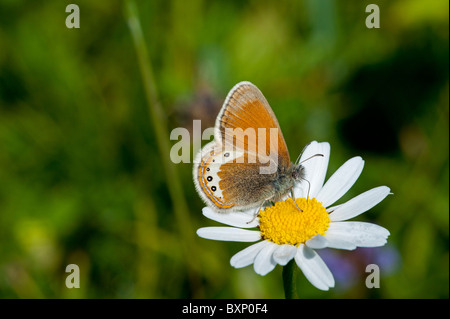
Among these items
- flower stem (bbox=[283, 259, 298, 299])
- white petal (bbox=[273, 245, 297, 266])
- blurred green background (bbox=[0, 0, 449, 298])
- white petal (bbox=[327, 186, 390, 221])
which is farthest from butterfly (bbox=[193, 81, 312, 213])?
blurred green background (bbox=[0, 0, 449, 298])

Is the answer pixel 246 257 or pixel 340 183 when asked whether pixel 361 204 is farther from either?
pixel 246 257

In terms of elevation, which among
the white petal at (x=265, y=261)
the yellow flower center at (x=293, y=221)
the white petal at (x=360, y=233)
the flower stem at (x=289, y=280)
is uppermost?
the yellow flower center at (x=293, y=221)

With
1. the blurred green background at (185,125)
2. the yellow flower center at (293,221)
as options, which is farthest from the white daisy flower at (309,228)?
the blurred green background at (185,125)

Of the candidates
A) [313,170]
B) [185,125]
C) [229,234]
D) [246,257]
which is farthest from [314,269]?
[185,125]

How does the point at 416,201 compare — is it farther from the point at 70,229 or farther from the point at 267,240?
the point at 70,229

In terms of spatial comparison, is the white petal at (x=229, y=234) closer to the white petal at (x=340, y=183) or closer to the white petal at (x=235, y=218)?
the white petal at (x=235, y=218)

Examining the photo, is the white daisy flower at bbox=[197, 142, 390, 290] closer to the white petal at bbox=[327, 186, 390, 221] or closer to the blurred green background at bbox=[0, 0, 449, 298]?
the white petal at bbox=[327, 186, 390, 221]

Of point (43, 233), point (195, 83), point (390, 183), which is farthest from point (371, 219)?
point (43, 233)
